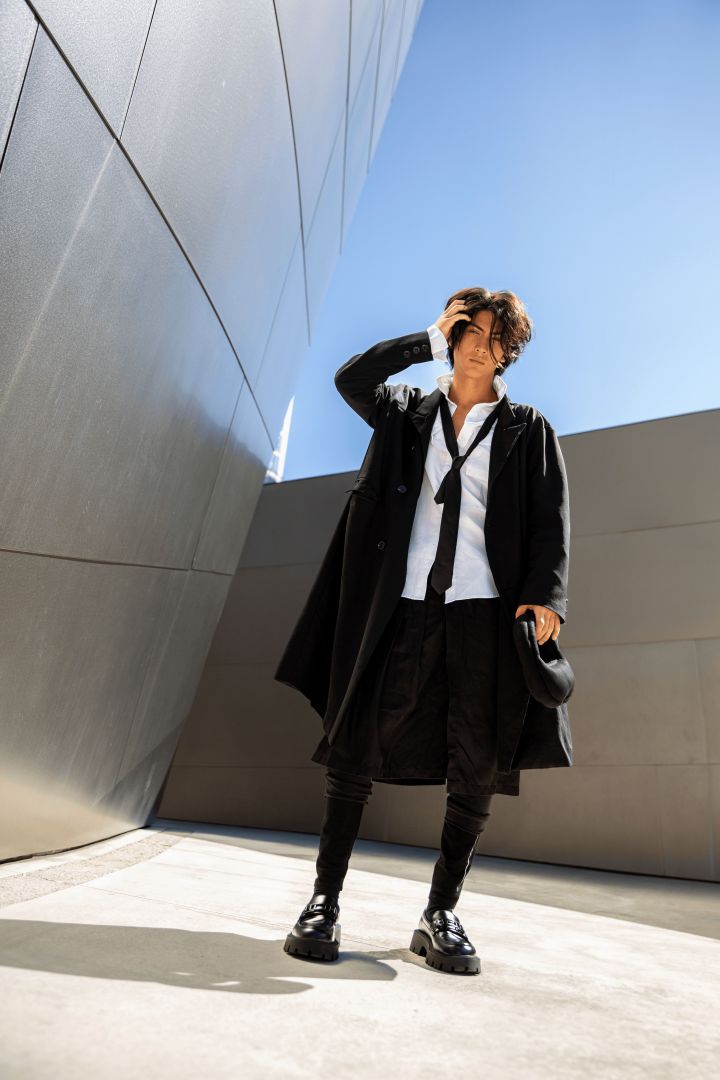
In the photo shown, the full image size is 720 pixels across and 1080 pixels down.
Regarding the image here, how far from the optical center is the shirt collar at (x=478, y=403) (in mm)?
2096

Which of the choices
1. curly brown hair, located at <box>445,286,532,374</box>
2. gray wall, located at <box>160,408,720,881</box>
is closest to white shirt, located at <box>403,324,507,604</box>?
curly brown hair, located at <box>445,286,532,374</box>

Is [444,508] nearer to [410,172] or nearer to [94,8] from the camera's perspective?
[94,8]

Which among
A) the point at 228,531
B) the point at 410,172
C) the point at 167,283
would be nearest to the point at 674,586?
the point at 228,531

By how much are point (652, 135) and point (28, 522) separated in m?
7.45

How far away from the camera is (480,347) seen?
6.91ft

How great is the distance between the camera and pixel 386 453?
2.07 m

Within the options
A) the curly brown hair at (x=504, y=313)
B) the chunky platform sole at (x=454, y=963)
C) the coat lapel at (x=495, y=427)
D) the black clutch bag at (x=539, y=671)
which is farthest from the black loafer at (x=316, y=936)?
the curly brown hair at (x=504, y=313)

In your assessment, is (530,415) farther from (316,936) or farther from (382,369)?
(316,936)

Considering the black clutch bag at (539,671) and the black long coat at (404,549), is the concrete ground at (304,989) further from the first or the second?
the black clutch bag at (539,671)

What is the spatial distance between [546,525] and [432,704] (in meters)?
0.54

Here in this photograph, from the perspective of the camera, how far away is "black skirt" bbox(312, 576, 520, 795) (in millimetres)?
1796

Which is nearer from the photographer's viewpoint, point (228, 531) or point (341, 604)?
point (341, 604)

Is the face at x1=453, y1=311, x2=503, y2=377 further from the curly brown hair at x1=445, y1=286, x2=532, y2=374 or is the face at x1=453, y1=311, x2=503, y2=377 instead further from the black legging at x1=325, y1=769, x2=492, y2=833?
the black legging at x1=325, y1=769, x2=492, y2=833

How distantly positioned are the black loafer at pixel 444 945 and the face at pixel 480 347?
4.61 ft
